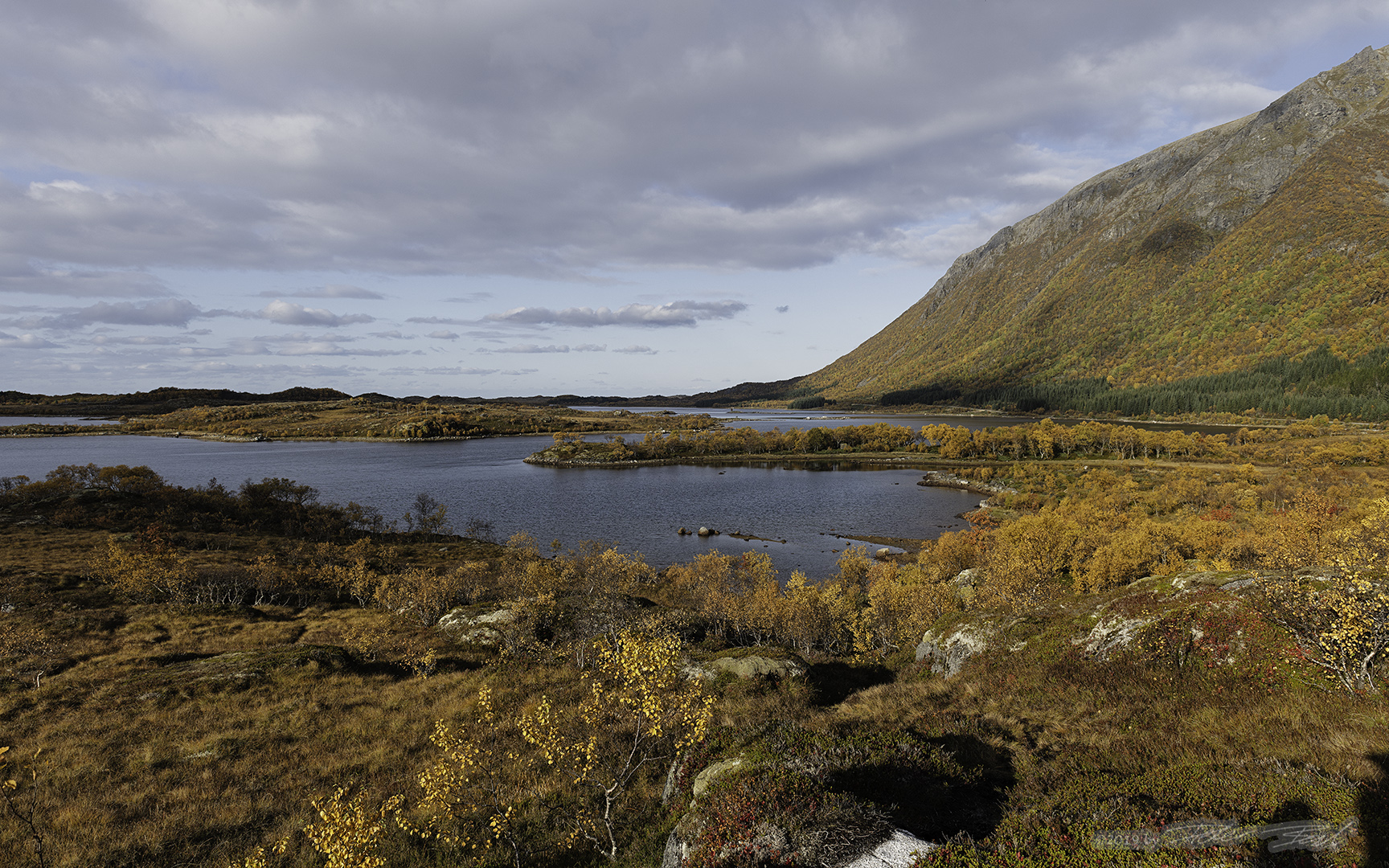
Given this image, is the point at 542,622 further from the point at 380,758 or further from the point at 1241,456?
the point at 1241,456

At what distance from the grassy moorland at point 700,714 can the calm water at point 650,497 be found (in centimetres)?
4592

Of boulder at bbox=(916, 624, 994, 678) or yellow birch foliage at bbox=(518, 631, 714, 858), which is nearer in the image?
yellow birch foliage at bbox=(518, 631, 714, 858)

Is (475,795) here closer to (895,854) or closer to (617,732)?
(617,732)

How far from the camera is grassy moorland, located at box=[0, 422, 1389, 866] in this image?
1093cm

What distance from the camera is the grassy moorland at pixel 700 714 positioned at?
10.9 metres

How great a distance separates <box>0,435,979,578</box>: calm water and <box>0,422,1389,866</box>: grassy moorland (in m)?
45.9

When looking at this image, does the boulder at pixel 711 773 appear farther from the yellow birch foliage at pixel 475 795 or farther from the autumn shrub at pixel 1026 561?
the autumn shrub at pixel 1026 561

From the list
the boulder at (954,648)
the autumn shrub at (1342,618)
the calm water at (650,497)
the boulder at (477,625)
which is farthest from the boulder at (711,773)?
the calm water at (650,497)

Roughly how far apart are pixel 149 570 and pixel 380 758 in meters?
39.1

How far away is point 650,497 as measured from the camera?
14150 cm

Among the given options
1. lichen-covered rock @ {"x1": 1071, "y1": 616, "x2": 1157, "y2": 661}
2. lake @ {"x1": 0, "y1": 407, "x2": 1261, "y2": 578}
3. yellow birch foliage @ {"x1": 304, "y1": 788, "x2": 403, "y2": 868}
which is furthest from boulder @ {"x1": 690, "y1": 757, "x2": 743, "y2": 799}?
lake @ {"x1": 0, "y1": 407, "x2": 1261, "y2": 578}

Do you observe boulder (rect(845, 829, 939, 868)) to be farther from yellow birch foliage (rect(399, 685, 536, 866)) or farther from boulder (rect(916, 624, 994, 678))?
boulder (rect(916, 624, 994, 678))

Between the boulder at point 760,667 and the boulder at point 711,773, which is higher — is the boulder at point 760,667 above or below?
below

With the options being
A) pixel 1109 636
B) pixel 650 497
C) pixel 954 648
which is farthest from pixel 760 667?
pixel 650 497
